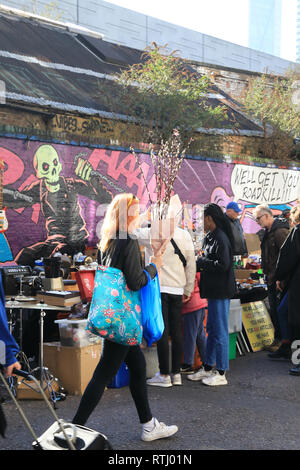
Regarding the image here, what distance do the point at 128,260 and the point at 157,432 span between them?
143 centimetres

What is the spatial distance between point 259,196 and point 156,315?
11.5m

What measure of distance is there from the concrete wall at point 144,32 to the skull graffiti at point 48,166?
11.8 m

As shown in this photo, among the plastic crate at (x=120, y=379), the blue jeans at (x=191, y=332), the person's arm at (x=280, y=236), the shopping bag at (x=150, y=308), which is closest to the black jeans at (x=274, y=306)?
the person's arm at (x=280, y=236)

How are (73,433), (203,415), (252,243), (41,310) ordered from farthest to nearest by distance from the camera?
(252,243)
(41,310)
(203,415)
(73,433)

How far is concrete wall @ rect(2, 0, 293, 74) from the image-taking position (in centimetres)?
2302

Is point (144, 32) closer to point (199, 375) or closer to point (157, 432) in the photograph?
point (199, 375)

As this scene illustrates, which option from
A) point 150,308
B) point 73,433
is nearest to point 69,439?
point 73,433

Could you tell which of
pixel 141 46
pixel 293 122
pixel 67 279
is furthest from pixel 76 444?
pixel 141 46

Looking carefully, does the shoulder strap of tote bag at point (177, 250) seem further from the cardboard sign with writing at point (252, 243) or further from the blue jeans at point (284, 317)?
the cardboard sign with writing at point (252, 243)

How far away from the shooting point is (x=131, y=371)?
450 cm

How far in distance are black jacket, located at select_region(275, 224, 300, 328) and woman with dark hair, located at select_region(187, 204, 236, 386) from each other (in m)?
0.95

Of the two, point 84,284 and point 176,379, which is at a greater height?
point 84,284

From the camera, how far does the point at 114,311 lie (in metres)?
4.30
